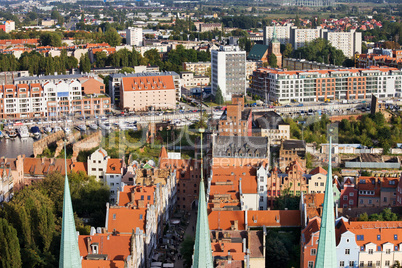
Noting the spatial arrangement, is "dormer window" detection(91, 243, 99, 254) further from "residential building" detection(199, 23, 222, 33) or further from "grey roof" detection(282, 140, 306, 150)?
"residential building" detection(199, 23, 222, 33)

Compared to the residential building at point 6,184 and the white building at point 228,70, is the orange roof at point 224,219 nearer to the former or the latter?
the residential building at point 6,184

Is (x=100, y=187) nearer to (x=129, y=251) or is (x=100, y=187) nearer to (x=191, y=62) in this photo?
(x=129, y=251)

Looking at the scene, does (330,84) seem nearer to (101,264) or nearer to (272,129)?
(272,129)

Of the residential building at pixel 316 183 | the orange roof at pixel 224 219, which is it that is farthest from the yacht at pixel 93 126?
the orange roof at pixel 224 219

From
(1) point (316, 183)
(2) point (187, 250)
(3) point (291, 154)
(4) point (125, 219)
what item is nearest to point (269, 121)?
(3) point (291, 154)

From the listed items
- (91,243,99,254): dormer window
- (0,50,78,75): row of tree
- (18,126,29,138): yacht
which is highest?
(0,50,78,75): row of tree

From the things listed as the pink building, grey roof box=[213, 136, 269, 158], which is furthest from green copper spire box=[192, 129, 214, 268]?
grey roof box=[213, 136, 269, 158]
